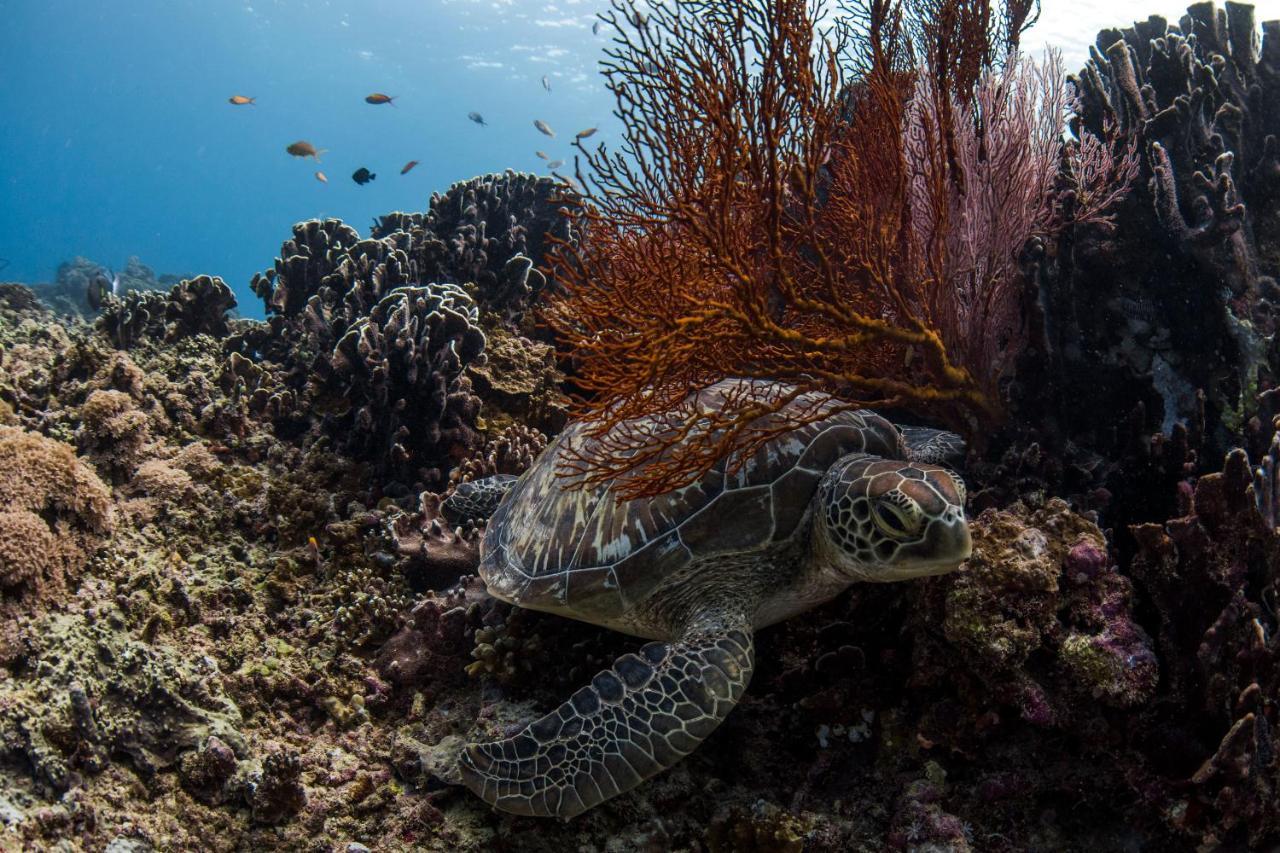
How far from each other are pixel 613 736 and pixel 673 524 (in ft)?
2.89

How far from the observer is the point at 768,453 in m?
2.82

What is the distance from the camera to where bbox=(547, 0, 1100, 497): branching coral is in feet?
8.45

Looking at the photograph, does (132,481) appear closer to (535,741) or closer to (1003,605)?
(535,741)

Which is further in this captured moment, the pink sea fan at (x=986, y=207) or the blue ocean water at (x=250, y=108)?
the blue ocean water at (x=250, y=108)

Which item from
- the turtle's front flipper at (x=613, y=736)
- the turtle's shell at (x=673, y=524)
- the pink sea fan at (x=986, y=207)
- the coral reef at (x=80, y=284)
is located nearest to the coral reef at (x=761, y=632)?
the pink sea fan at (x=986, y=207)

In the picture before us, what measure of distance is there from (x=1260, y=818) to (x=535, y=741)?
218cm

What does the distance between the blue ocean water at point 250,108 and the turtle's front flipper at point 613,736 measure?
31.9 metres

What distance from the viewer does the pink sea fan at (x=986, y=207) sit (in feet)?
11.5

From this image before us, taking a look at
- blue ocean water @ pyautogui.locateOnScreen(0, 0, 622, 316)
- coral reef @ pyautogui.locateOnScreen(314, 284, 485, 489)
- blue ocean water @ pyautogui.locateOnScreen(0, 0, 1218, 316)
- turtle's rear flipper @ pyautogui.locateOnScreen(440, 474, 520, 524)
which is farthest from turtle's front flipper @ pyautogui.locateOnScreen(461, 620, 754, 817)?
blue ocean water @ pyautogui.locateOnScreen(0, 0, 622, 316)

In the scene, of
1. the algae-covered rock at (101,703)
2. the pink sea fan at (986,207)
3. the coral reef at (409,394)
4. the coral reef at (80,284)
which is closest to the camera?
the algae-covered rock at (101,703)

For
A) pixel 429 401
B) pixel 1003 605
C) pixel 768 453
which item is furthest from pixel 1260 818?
pixel 429 401

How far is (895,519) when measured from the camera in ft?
7.33

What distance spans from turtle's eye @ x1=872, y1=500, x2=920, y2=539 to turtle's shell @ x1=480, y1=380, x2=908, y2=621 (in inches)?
18.3

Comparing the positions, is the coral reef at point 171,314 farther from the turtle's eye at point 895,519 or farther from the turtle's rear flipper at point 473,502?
the turtle's eye at point 895,519
